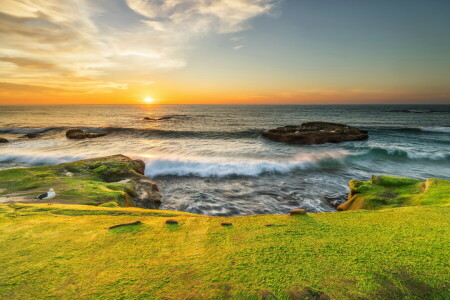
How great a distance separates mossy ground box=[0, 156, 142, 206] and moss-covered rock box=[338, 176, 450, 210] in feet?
27.0

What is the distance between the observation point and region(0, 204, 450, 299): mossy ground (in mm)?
2205

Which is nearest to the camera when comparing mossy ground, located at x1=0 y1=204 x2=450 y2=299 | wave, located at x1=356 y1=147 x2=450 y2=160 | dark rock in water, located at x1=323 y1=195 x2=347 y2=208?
mossy ground, located at x1=0 y1=204 x2=450 y2=299

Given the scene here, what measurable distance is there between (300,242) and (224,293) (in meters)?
1.43

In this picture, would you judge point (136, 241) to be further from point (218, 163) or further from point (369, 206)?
point (218, 163)

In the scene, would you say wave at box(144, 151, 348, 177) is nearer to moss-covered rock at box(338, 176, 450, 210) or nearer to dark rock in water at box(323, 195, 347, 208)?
dark rock in water at box(323, 195, 347, 208)

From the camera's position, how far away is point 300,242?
3.10 meters

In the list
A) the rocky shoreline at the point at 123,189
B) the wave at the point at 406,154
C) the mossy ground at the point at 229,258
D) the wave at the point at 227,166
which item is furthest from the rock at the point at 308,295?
the wave at the point at 406,154

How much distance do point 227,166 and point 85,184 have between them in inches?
380

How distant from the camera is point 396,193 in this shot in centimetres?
762

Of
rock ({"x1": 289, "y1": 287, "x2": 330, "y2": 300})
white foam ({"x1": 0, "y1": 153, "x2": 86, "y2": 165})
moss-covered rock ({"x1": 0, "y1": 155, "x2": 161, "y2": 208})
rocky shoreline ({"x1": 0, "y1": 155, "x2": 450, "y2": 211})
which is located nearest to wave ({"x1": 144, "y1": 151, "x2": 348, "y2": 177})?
moss-covered rock ({"x1": 0, "y1": 155, "x2": 161, "y2": 208})

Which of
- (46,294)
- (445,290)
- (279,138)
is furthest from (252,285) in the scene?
(279,138)

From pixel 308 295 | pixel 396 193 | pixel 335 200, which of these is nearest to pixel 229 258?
pixel 308 295

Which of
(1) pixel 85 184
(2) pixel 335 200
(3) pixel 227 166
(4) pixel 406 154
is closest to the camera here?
(1) pixel 85 184

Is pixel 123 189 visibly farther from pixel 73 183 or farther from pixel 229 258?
pixel 229 258
